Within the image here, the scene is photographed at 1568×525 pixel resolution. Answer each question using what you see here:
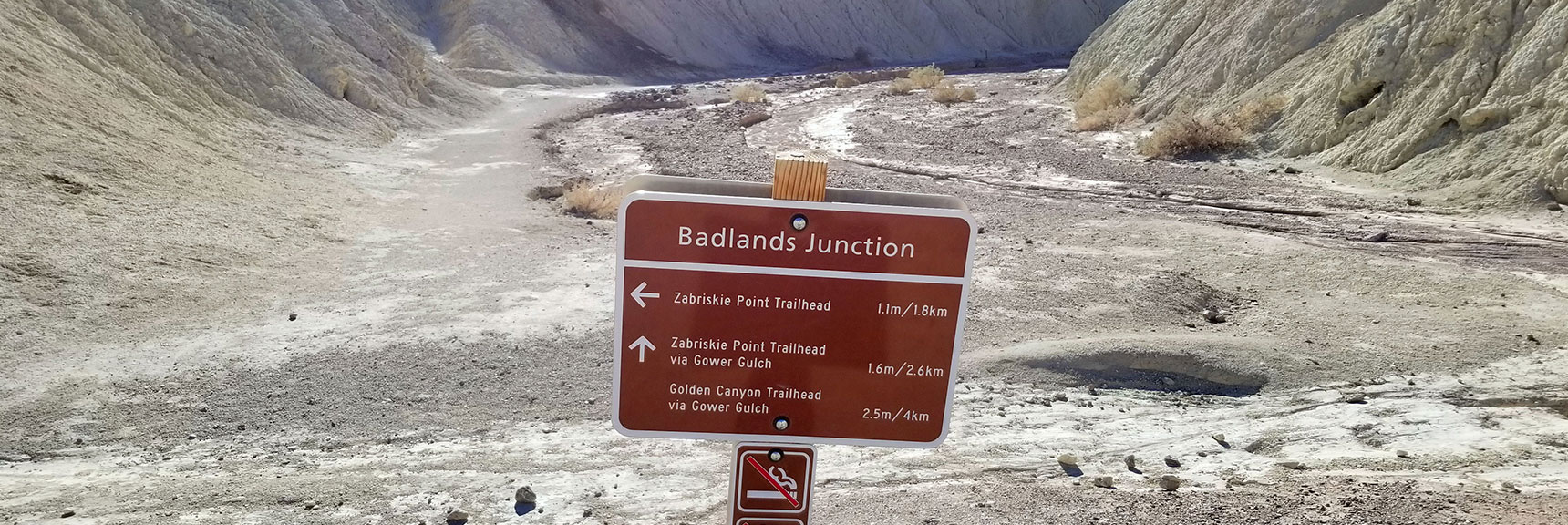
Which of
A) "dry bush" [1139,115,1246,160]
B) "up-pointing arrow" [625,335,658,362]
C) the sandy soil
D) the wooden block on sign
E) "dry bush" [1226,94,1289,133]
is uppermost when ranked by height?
"dry bush" [1226,94,1289,133]

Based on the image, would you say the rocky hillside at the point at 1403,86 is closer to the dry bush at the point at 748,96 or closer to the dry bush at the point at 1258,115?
the dry bush at the point at 1258,115

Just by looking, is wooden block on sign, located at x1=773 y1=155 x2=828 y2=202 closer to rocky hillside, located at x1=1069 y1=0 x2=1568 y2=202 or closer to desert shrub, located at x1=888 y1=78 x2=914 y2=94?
rocky hillside, located at x1=1069 y1=0 x2=1568 y2=202

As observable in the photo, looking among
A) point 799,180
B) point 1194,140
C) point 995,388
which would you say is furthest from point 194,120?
point 799,180

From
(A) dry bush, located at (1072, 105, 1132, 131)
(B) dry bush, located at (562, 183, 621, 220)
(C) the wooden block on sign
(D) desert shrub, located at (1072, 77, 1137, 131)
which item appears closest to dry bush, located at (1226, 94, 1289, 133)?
(A) dry bush, located at (1072, 105, 1132, 131)

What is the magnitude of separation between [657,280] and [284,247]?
29.5ft

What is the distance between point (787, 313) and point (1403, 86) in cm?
1469

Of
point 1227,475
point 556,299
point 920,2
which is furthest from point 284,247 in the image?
point 920,2

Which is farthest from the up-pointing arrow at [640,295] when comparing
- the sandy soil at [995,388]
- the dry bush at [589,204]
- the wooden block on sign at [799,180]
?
the dry bush at [589,204]

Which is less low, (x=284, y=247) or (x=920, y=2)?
(x=920, y=2)

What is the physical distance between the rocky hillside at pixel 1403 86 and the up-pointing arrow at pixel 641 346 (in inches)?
474

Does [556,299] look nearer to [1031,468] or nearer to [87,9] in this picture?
[1031,468]

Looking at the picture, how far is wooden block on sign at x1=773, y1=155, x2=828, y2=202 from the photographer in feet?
7.09

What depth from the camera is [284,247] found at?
32.8 feet

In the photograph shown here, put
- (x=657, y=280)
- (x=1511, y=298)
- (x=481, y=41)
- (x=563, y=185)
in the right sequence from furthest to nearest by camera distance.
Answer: (x=481, y=41) < (x=563, y=185) < (x=1511, y=298) < (x=657, y=280)
